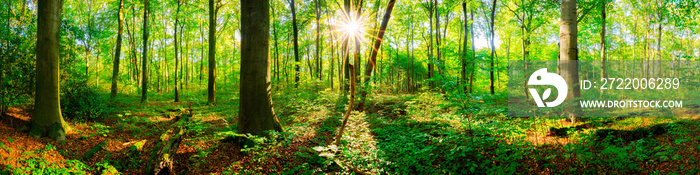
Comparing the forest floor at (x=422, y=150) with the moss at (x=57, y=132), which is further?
the moss at (x=57, y=132)

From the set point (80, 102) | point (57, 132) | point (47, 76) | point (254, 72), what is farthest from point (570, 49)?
point (80, 102)

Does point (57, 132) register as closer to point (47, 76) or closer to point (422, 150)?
point (47, 76)

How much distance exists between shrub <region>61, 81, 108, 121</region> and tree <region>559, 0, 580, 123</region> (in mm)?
12312

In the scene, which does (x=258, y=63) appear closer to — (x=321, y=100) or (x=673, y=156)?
(x=321, y=100)

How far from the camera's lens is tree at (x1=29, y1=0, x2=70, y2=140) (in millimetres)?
5656

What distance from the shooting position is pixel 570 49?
6.09 m

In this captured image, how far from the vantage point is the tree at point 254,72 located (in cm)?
572

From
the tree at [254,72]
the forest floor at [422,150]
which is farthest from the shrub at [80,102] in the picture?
the tree at [254,72]

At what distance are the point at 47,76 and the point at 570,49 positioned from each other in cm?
1142

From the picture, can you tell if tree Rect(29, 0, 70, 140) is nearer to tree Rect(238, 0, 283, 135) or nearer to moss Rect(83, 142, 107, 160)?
moss Rect(83, 142, 107, 160)

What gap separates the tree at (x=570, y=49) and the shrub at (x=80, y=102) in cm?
1231

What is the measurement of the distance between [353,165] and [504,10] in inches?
831

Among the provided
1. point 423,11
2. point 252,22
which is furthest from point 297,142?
point 423,11

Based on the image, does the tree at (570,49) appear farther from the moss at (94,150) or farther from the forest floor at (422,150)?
the moss at (94,150)
